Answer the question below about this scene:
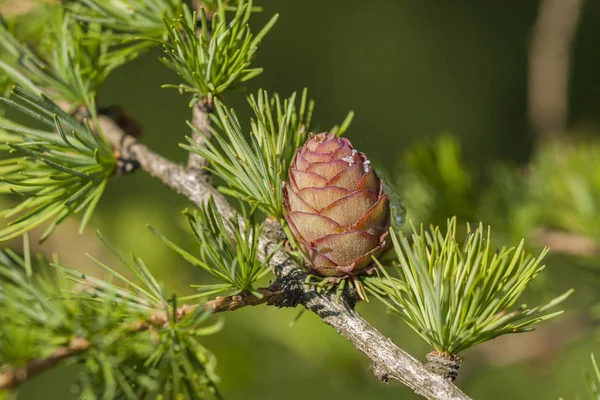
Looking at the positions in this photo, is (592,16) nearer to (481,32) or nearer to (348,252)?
(481,32)

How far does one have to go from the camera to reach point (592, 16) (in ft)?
9.03

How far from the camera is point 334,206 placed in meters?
0.56

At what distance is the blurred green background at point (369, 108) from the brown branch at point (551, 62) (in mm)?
256

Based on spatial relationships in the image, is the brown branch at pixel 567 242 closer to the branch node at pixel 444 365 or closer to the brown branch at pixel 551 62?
the brown branch at pixel 551 62

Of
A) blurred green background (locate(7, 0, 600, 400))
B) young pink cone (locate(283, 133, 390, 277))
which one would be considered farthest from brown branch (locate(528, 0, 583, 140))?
young pink cone (locate(283, 133, 390, 277))

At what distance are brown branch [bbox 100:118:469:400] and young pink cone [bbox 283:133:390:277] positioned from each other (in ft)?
0.09

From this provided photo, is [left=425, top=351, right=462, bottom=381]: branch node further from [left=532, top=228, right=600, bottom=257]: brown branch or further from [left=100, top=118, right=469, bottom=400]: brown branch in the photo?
[left=532, top=228, right=600, bottom=257]: brown branch

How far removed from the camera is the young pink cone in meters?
0.56

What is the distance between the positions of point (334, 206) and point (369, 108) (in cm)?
241

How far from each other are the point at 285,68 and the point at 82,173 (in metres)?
2.20

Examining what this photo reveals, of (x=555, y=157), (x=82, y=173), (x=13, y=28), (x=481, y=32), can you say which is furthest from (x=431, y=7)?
(x=82, y=173)

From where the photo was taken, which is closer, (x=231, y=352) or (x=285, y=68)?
(x=231, y=352)

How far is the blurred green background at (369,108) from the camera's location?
48.1 inches

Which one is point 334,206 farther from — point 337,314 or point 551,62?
point 551,62
